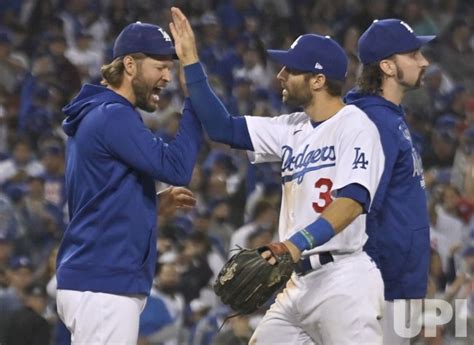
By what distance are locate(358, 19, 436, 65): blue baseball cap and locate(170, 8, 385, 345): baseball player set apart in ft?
0.67

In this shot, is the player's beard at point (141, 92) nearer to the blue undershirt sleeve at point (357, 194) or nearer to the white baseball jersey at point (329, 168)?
the white baseball jersey at point (329, 168)

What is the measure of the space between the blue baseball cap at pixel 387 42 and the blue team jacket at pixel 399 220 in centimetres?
23

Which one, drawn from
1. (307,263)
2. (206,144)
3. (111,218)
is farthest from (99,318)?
(206,144)

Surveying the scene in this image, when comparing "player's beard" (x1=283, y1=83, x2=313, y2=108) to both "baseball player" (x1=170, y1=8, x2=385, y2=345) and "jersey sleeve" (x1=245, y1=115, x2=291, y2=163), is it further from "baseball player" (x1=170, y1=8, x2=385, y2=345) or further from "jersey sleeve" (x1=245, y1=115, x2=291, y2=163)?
"jersey sleeve" (x1=245, y1=115, x2=291, y2=163)

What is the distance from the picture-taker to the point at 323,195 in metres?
5.32

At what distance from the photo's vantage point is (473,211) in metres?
10.8

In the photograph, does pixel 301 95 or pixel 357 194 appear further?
pixel 301 95

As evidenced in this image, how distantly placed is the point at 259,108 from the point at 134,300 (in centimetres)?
769

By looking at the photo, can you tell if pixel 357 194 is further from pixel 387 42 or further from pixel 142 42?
pixel 142 42

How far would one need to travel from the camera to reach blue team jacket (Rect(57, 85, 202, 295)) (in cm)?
494

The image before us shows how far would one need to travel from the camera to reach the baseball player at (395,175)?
5.48 metres

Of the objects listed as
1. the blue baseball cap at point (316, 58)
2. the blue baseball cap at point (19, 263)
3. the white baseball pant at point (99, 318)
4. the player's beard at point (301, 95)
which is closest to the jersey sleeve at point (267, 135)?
the player's beard at point (301, 95)

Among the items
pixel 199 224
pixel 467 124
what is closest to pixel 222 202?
pixel 199 224

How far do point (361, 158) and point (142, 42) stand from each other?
1.01m
